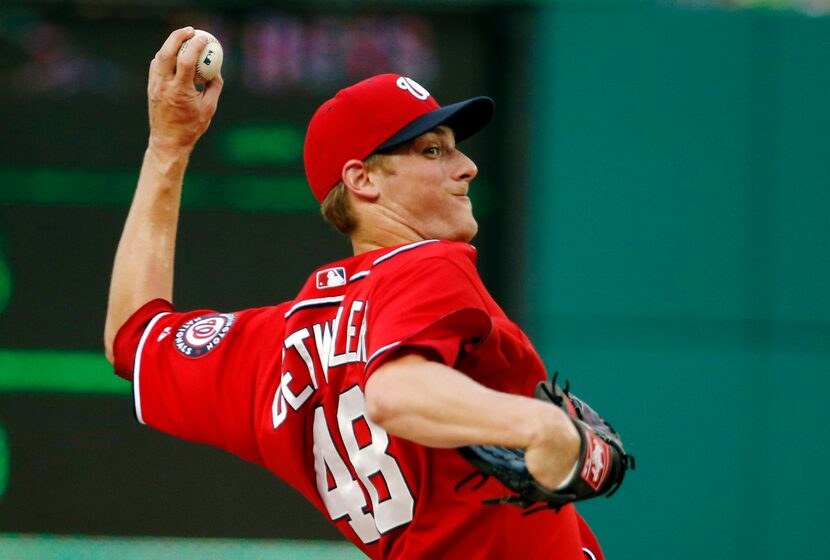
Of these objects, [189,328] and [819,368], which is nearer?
[189,328]

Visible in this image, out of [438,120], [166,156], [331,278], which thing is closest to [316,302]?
[331,278]

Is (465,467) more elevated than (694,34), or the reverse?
(694,34)

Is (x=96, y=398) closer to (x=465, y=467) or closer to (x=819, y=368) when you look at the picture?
(x=819, y=368)

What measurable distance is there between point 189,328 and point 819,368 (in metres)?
3.39

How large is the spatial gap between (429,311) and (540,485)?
1.10ft

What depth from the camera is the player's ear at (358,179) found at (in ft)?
8.79

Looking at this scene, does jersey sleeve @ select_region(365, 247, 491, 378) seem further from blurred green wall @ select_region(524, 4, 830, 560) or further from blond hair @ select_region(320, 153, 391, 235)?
blurred green wall @ select_region(524, 4, 830, 560)

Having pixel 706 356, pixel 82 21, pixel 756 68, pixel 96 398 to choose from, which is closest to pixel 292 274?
pixel 96 398

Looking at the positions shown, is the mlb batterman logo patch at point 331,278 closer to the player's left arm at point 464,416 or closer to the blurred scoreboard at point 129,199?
the player's left arm at point 464,416

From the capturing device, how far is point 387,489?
2.45 meters

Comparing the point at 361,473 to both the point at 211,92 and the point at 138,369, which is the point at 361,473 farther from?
the point at 211,92

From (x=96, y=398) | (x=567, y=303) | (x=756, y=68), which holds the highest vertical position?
(x=756, y=68)

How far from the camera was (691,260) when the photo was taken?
5.43m

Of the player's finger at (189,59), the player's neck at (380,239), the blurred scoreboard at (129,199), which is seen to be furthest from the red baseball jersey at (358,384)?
the blurred scoreboard at (129,199)
